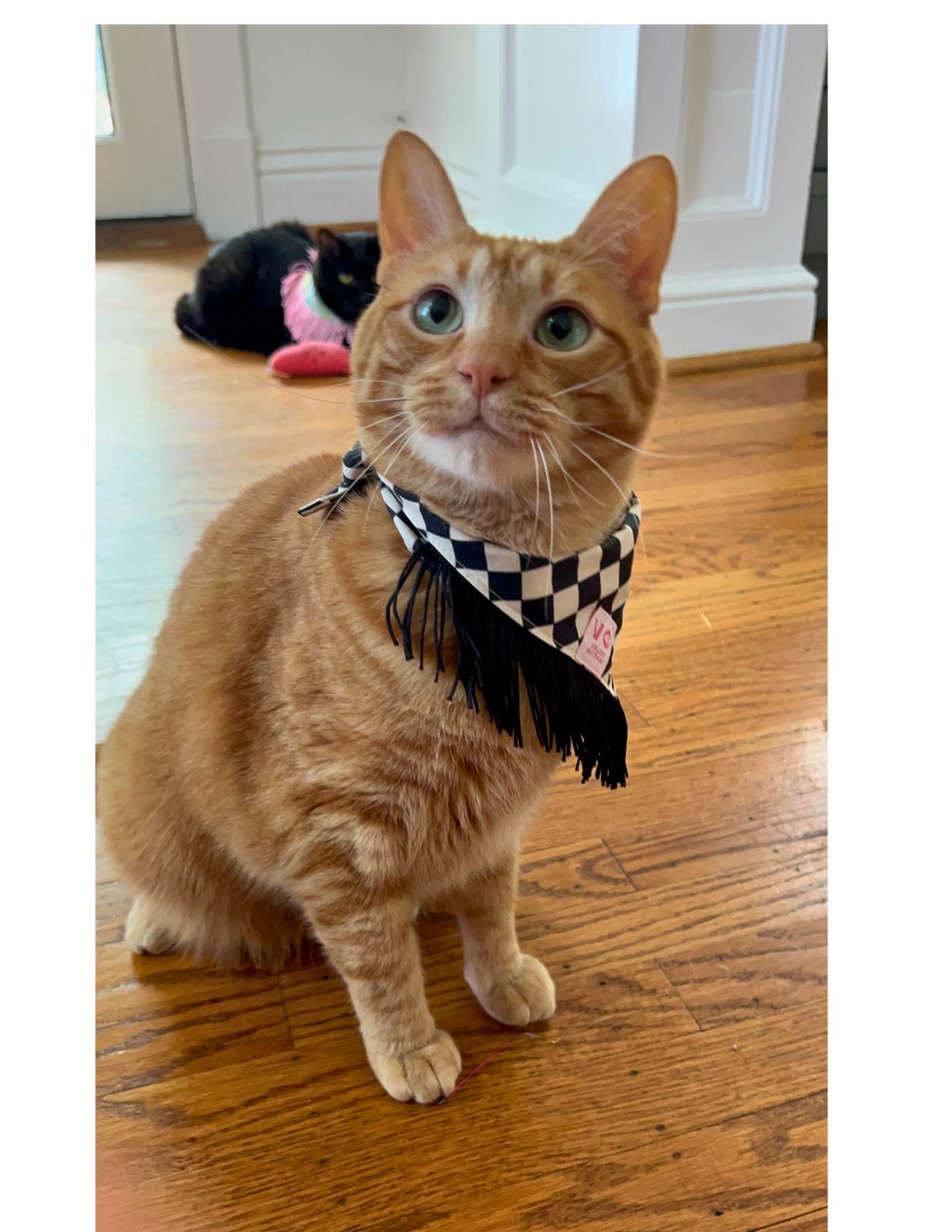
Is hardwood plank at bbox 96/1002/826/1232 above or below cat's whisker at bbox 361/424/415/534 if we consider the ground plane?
below

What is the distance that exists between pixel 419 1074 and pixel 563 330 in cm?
72

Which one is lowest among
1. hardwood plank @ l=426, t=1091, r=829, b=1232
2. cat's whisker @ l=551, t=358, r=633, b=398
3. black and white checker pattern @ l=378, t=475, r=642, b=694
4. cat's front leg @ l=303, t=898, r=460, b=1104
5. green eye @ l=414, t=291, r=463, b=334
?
hardwood plank @ l=426, t=1091, r=829, b=1232

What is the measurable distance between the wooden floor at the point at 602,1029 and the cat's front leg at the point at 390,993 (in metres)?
0.03

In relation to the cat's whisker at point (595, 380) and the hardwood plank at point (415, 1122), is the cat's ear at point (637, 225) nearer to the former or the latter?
the cat's whisker at point (595, 380)

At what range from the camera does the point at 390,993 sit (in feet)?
3.12

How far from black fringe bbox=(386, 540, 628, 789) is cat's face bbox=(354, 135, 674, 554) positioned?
6 centimetres

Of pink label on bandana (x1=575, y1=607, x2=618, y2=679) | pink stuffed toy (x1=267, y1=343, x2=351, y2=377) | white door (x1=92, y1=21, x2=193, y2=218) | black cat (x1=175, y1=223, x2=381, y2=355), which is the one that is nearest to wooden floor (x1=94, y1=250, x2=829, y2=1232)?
pink label on bandana (x1=575, y1=607, x2=618, y2=679)

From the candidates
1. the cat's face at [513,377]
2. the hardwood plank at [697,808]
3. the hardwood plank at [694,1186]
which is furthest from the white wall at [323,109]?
the hardwood plank at [694,1186]

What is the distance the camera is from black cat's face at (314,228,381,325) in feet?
9.20

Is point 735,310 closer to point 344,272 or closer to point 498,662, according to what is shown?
point 344,272

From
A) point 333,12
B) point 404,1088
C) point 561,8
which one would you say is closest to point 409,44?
point 561,8

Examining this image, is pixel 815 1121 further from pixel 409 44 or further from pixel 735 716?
pixel 409 44

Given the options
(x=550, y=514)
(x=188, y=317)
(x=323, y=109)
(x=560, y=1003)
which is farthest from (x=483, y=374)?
(x=323, y=109)

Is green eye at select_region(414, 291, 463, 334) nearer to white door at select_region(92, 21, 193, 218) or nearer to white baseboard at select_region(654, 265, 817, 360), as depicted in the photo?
white baseboard at select_region(654, 265, 817, 360)
